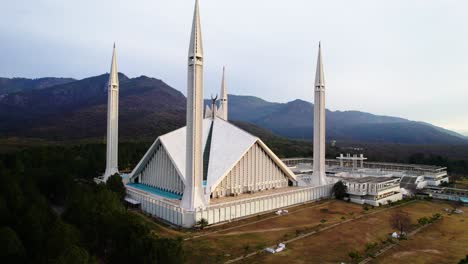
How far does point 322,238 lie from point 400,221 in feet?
26.9

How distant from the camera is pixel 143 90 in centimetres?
17688

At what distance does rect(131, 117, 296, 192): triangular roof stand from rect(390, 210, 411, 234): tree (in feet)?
35.5

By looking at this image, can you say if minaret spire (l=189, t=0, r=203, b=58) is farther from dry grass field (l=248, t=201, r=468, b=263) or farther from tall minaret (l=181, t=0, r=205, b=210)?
dry grass field (l=248, t=201, r=468, b=263)

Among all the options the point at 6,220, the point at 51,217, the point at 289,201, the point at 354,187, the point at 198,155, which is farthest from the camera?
the point at 354,187

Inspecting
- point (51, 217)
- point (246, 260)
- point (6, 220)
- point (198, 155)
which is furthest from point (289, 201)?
point (6, 220)

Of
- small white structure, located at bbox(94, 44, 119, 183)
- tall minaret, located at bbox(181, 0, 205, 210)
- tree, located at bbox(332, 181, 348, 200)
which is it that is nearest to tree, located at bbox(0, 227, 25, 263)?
tall minaret, located at bbox(181, 0, 205, 210)

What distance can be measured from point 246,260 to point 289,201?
1376 cm

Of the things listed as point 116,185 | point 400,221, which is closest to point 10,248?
point 116,185

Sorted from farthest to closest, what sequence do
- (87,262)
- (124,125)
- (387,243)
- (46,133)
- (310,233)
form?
(124,125) < (46,133) < (310,233) < (387,243) < (87,262)

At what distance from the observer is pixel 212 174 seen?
28.8m

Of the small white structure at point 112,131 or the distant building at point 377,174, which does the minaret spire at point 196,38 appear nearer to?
the small white structure at point 112,131

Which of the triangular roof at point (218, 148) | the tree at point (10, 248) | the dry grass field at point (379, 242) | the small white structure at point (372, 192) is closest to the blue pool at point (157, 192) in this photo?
the triangular roof at point (218, 148)

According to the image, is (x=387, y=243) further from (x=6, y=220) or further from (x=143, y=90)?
(x=143, y=90)

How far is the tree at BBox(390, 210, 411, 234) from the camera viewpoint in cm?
2369
